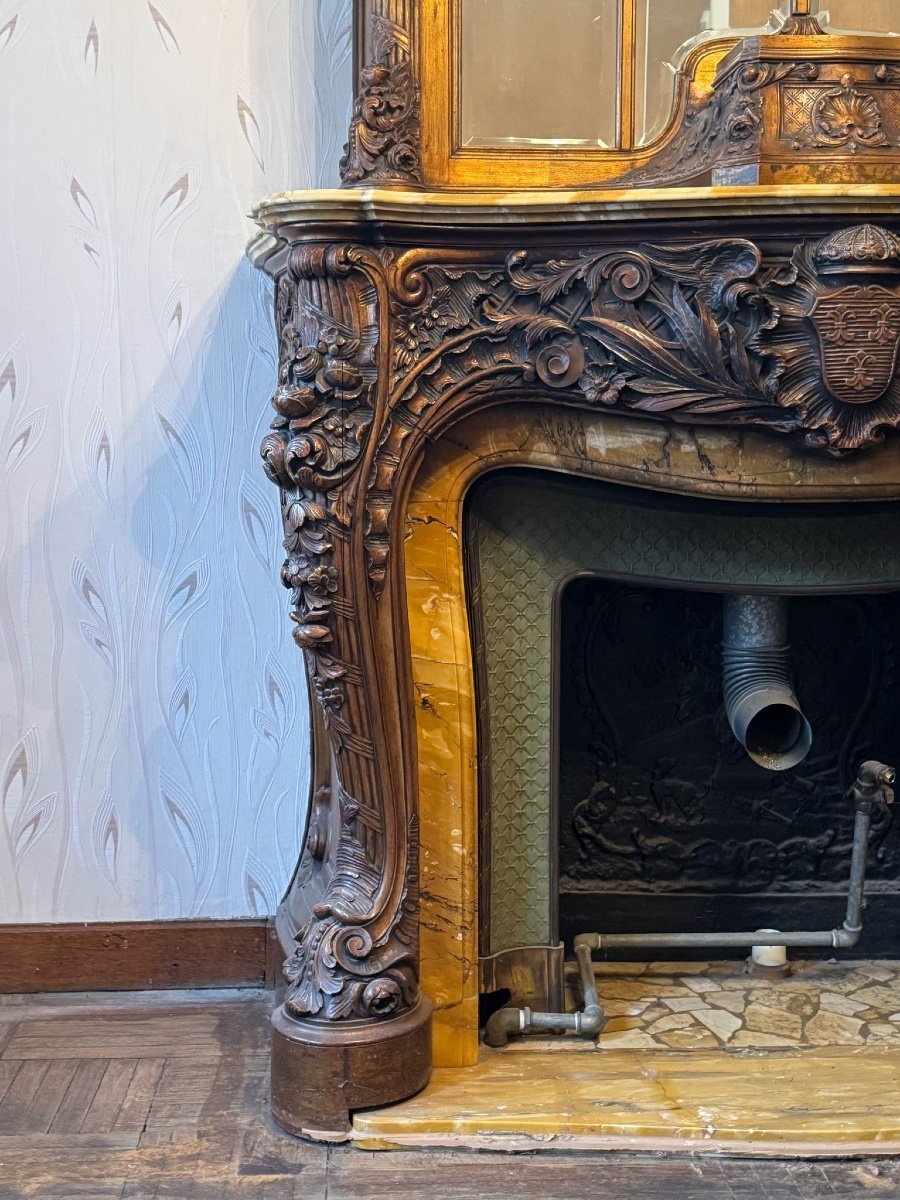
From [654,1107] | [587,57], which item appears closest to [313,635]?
[654,1107]

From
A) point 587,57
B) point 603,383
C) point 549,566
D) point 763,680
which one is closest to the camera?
point 603,383

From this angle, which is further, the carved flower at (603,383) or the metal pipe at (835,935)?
the metal pipe at (835,935)

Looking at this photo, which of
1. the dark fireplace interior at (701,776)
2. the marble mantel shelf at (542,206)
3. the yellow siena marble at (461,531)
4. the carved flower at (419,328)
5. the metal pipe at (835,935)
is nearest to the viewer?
the marble mantel shelf at (542,206)

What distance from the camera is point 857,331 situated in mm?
1786

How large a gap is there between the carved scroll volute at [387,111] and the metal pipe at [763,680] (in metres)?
0.90

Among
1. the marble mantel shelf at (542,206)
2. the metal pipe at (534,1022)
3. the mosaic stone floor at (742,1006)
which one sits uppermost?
the marble mantel shelf at (542,206)

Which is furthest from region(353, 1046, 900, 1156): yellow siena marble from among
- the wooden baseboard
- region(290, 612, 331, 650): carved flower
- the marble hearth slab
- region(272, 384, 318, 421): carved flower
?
region(272, 384, 318, 421): carved flower

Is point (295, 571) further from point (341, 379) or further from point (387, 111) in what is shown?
point (387, 111)

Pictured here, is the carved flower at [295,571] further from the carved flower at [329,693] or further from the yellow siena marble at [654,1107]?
the yellow siena marble at [654,1107]

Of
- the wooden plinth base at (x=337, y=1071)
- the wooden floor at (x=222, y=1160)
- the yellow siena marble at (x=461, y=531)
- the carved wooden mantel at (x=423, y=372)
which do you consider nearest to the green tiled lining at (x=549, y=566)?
the yellow siena marble at (x=461, y=531)

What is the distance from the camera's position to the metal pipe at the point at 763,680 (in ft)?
7.43

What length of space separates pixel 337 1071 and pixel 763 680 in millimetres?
941

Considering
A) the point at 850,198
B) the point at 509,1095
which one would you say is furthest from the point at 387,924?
the point at 850,198

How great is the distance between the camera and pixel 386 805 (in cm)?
194
